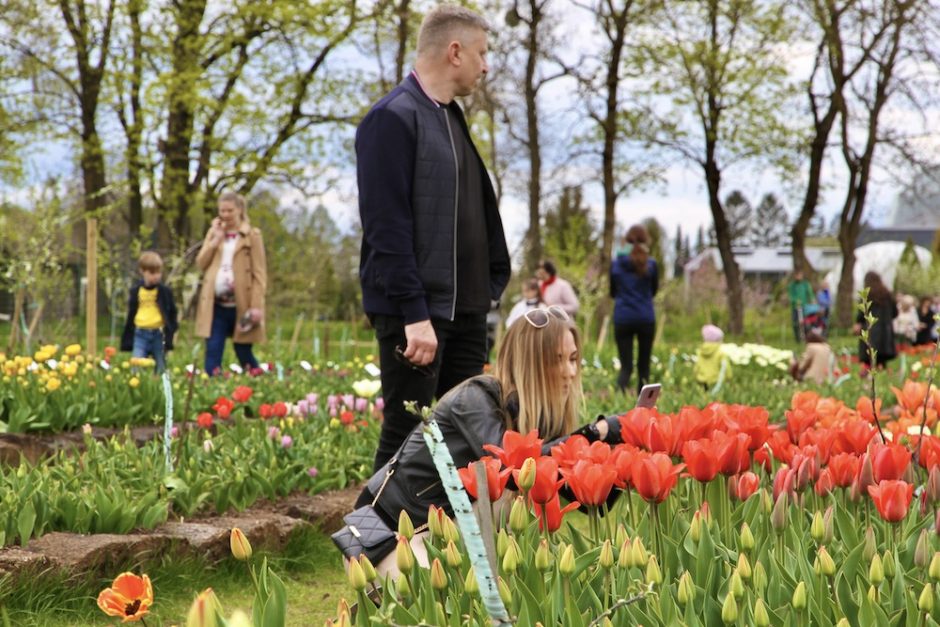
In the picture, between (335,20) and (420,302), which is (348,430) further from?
(335,20)

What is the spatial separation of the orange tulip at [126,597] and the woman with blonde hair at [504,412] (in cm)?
129

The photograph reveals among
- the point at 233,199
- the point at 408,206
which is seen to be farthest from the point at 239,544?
the point at 233,199

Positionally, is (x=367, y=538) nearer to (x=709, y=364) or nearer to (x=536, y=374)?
(x=536, y=374)

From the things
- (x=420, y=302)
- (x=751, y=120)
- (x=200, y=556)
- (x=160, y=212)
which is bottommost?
(x=200, y=556)

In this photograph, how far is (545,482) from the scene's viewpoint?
75.7 inches

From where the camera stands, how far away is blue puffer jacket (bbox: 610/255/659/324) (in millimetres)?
8773

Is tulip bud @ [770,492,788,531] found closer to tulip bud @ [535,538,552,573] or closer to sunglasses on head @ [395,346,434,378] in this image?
tulip bud @ [535,538,552,573]

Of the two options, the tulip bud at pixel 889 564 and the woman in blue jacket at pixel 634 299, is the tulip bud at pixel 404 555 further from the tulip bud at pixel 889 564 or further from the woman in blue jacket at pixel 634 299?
the woman in blue jacket at pixel 634 299

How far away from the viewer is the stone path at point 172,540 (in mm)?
3055

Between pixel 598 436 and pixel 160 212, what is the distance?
17.3m

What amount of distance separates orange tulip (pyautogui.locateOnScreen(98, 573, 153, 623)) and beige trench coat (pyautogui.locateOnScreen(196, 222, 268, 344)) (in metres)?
6.19

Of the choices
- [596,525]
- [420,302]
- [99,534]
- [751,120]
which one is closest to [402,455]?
[420,302]

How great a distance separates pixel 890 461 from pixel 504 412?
1.15m

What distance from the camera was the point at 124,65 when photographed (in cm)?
1941
